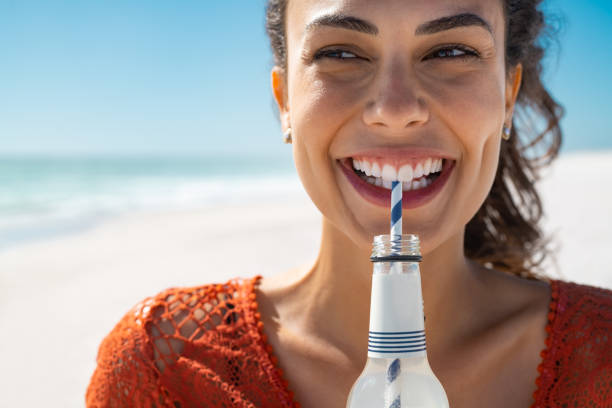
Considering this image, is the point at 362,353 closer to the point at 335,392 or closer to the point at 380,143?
the point at 335,392

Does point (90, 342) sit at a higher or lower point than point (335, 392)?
lower

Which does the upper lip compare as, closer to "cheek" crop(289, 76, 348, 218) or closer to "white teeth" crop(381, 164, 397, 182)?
"white teeth" crop(381, 164, 397, 182)

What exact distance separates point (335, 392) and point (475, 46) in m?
0.99

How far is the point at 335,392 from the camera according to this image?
1830 millimetres

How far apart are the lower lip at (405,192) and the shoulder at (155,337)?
0.63 m

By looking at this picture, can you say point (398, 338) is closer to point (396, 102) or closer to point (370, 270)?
point (396, 102)

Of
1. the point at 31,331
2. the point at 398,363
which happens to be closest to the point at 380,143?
the point at 398,363

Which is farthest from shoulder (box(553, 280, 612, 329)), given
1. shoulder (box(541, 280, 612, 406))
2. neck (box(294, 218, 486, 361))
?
neck (box(294, 218, 486, 361))

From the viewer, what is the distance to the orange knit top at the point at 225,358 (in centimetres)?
181

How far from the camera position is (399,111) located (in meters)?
1.46

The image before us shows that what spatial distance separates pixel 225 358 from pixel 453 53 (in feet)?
3.40

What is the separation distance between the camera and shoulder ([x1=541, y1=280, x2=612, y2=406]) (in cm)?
181

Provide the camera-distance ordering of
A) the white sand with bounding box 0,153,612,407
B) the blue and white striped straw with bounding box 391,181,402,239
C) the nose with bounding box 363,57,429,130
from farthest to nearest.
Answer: the white sand with bounding box 0,153,612,407
the nose with bounding box 363,57,429,130
the blue and white striped straw with bounding box 391,181,402,239

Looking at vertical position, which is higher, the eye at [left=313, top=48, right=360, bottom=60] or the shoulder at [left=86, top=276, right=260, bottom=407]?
the eye at [left=313, top=48, right=360, bottom=60]
